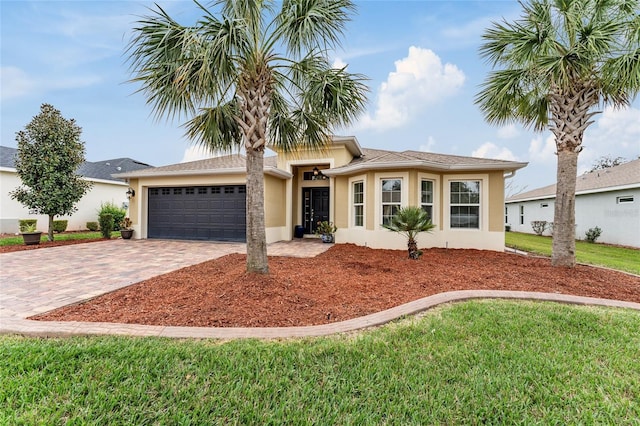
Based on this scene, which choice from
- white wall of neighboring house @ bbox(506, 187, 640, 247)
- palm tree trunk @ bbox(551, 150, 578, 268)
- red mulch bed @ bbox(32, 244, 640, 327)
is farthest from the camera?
white wall of neighboring house @ bbox(506, 187, 640, 247)

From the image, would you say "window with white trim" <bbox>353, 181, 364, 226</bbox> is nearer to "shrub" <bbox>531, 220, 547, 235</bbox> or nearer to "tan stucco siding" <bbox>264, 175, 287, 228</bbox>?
"tan stucco siding" <bbox>264, 175, 287, 228</bbox>

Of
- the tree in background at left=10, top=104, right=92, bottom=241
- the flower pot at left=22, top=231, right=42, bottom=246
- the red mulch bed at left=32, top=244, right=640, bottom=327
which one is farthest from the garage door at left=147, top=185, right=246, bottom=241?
the red mulch bed at left=32, top=244, right=640, bottom=327

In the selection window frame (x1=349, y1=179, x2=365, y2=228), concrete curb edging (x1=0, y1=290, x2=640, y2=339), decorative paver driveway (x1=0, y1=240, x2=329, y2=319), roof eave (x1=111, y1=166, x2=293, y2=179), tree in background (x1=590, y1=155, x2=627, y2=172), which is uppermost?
tree in background (x1=590, y1=155, x2=627, y2=172)

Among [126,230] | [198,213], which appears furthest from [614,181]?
[126,230]

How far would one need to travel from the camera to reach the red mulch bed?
389cm

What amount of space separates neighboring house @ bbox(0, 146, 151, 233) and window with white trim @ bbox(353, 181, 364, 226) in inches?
491

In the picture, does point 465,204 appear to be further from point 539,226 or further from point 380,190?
point 539,226

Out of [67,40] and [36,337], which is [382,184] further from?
[67,40]

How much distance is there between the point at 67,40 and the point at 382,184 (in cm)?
1189

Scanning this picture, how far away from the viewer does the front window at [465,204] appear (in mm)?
10156

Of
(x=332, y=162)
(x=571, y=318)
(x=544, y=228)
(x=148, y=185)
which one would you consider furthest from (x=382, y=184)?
(x=544, y=228)

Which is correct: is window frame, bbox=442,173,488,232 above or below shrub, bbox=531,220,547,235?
above

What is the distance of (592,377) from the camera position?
266 cm

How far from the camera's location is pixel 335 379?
8.37 ft
